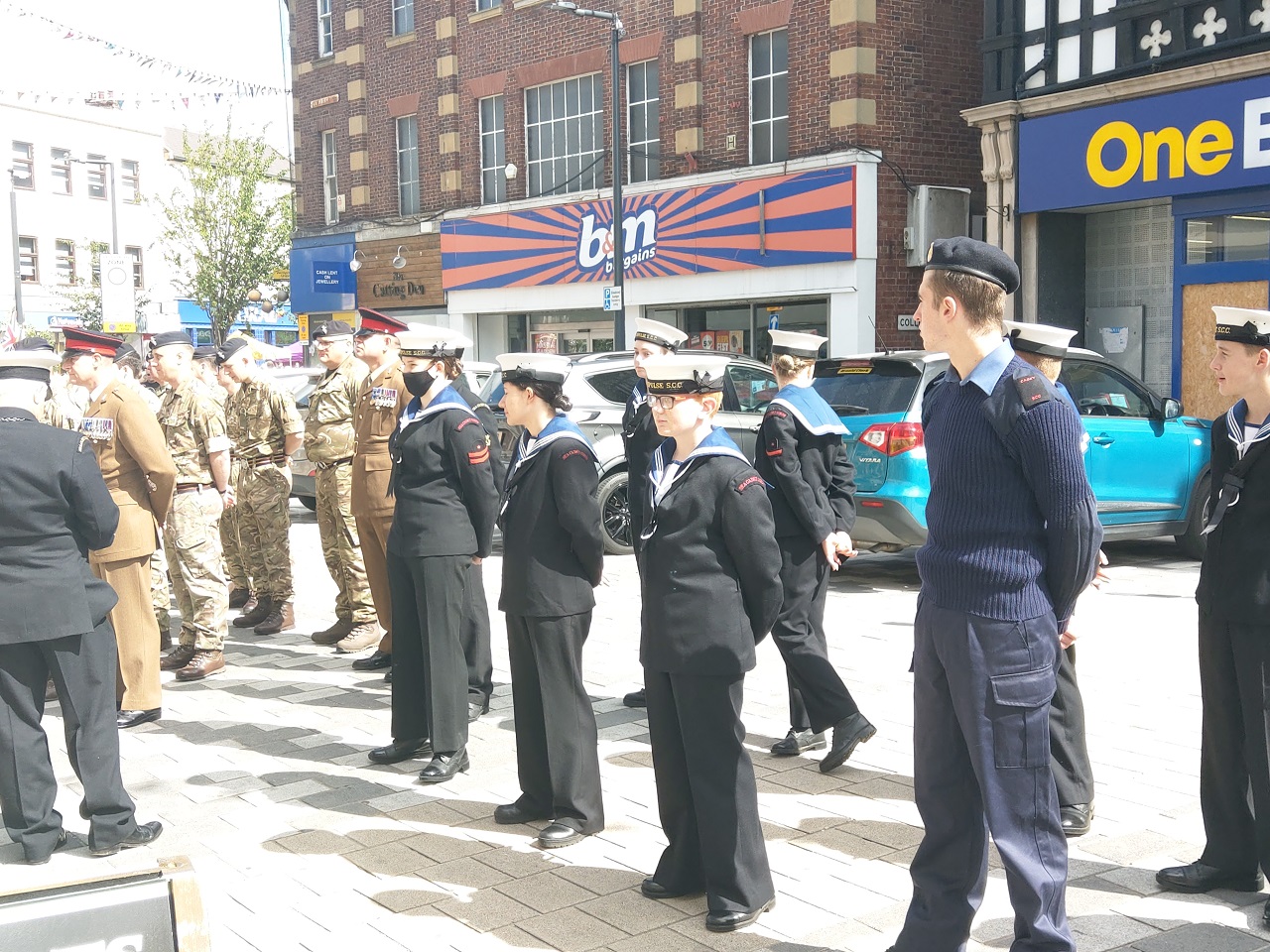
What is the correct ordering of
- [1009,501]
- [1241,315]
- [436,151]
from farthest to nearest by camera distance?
[436,151] < [1241,315] < [1009,501]

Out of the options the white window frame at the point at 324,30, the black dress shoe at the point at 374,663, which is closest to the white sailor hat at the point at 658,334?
the black dress shoe at the point at 374,663

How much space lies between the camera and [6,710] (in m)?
5.00

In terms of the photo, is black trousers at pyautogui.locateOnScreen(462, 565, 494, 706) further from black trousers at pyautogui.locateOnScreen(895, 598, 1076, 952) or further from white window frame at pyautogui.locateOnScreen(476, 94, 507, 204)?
white window frame at pyautogui.locateOnScreen(476, 94, 507, 204)

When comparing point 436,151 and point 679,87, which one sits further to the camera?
point 436,151

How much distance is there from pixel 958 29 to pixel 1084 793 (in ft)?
56.3

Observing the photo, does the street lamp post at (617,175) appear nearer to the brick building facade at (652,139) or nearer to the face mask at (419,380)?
the brick building facade at (652,139)

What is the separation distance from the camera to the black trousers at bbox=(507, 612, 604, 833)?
5082 mm

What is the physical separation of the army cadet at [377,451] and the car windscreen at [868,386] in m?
3.66

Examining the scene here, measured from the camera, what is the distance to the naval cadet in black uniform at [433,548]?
231 inches

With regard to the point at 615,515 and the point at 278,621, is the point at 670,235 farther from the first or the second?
the point at 278,621

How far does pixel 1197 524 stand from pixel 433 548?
801 cm

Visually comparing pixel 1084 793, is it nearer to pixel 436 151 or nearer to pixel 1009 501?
pixel 1009 501

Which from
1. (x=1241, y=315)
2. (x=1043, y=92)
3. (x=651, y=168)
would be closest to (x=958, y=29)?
(x=1043, y=92)

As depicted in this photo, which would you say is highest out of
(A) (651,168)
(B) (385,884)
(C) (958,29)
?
(C) (958,29)
